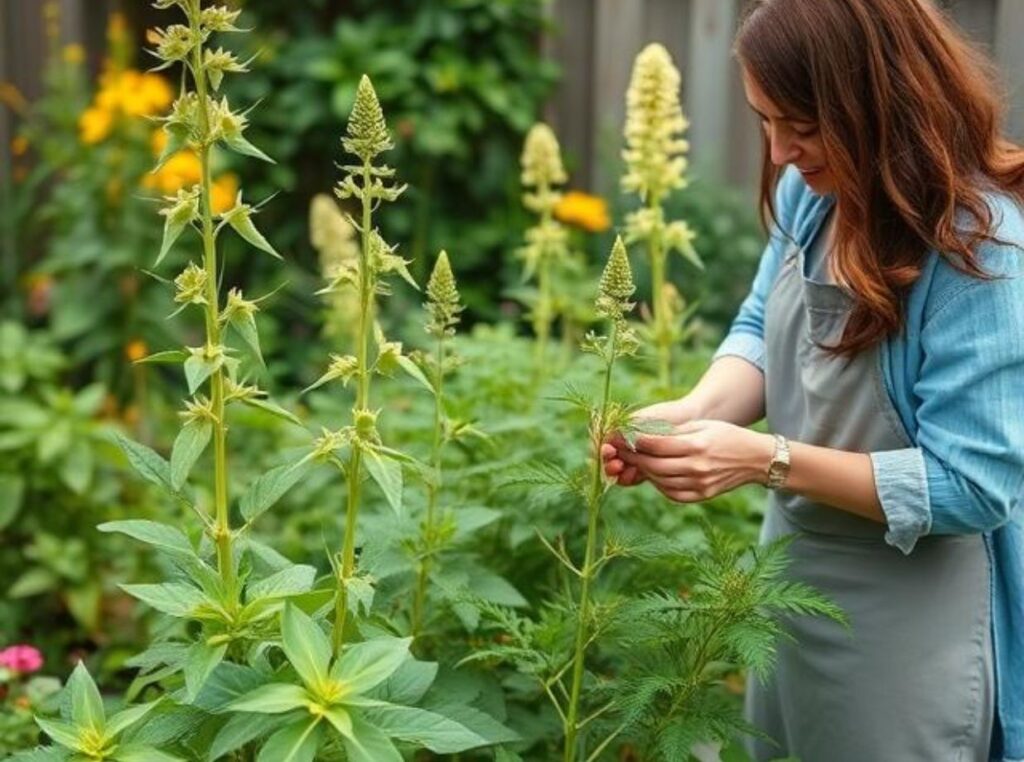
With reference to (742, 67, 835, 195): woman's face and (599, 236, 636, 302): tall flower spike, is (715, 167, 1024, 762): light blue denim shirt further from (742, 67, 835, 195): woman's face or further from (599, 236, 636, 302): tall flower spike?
(599, 236, 636, 302): tall flower spike

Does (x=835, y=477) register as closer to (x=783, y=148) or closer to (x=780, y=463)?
(x=780, y=463)

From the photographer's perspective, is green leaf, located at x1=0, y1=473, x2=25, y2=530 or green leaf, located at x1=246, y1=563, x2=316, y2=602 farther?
green leaf, located at x1=0, y1=473, x2=25, y2=530

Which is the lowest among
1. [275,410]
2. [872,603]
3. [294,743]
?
[872,603]

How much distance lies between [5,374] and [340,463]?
2.44 metres

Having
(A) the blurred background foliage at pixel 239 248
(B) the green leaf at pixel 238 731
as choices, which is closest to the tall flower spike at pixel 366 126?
(B) the green leaf at pixel 238 731

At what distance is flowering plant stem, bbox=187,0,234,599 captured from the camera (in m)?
1.82

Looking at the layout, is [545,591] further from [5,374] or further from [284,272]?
[284,272]

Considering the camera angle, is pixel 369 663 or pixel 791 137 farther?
pixel 791 137

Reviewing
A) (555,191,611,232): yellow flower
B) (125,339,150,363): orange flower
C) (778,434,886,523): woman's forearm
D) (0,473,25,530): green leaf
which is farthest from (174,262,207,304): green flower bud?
(125,339,150,363): orange flower

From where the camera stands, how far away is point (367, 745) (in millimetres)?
1770

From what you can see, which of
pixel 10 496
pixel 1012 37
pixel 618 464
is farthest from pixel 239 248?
pixel 618 464

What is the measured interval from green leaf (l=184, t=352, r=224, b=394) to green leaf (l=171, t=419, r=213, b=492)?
0.24 ft

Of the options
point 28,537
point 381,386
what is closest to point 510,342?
Result: point 381,386

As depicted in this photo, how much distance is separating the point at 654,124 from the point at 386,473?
4.83ft
